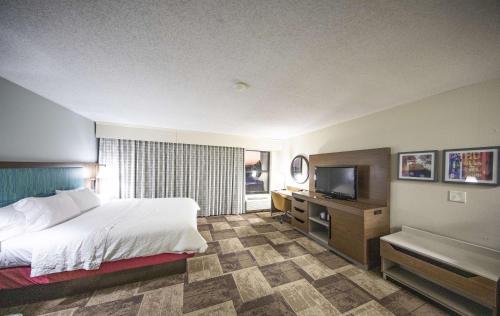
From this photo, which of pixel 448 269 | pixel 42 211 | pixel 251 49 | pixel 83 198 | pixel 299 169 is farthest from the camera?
pixel 299 169

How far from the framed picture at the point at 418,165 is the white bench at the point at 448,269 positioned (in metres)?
0.67

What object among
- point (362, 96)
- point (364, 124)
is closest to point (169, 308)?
point (362, 96)

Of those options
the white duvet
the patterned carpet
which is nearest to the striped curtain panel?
the white duvet

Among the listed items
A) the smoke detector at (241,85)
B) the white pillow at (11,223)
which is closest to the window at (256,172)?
the smoke detector at (241,85)

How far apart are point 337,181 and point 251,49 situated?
8.57ft

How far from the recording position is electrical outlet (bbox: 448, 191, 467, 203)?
66.9 inches

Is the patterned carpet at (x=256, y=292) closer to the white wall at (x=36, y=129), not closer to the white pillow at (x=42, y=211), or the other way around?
the white pillow at (x=42, y=211)

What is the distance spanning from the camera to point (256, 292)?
1.73m

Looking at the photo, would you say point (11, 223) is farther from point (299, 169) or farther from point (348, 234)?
point (299, 169)

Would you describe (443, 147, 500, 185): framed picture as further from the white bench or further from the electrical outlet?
the white bench

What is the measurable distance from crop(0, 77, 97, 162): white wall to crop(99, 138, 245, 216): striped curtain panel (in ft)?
2.22

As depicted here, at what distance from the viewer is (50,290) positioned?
5.29 ft

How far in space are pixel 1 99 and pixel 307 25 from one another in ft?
10.2

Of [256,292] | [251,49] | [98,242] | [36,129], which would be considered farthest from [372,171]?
[36,129]
